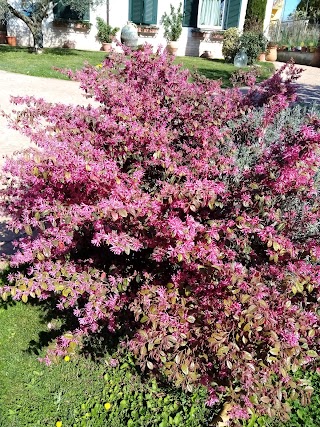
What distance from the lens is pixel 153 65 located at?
3.09 metres

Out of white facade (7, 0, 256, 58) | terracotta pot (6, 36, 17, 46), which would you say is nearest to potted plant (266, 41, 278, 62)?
white facade (7, 0, 256, 58)

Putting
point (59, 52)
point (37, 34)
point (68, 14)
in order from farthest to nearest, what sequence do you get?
point (68, 14) < point (59, 52) < point (37, 34)

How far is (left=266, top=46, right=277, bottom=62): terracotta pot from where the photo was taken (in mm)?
17172

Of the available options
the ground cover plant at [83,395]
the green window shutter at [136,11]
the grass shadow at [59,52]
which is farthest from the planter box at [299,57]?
the ground cover plant at [83,395]

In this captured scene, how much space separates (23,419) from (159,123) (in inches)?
78.8

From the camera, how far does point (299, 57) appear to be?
1750 cm

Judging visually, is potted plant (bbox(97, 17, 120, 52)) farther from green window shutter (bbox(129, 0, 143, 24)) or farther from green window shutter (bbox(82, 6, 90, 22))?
green window shutter (bbox(129, 0, 143, 24))

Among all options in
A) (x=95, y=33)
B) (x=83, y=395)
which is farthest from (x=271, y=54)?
(x=83, y=395)

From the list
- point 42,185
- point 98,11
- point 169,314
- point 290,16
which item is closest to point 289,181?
point 169,314

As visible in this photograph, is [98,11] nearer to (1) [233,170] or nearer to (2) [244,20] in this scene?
(2) [244,20]

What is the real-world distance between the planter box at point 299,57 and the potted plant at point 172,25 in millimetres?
4947

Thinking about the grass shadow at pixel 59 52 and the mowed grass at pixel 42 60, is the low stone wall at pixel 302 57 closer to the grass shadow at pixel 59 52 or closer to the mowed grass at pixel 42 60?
the mowed grass at pixel 42 60

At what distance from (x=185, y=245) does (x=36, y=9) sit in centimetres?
1450

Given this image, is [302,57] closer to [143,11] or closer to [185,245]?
[143,11]
